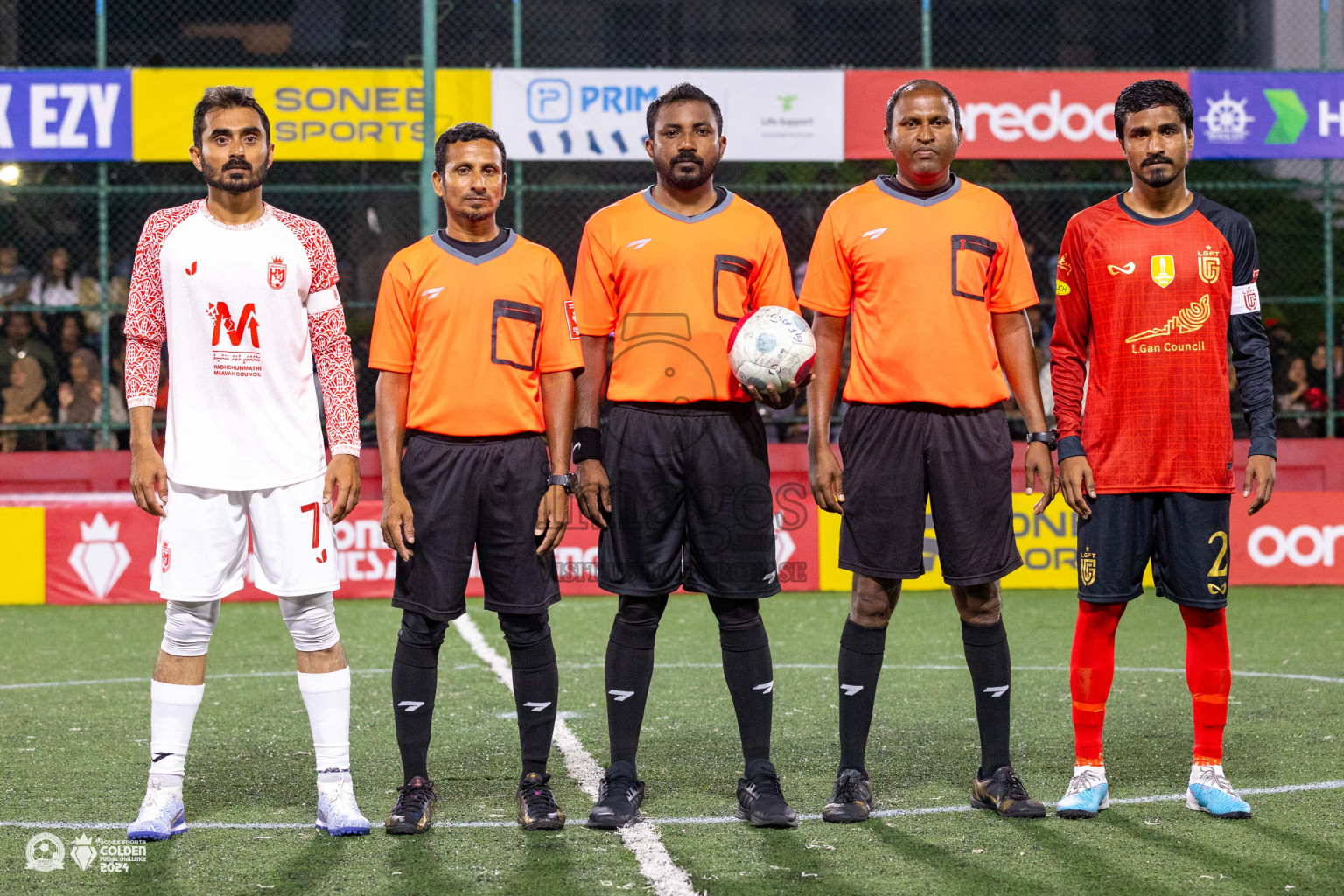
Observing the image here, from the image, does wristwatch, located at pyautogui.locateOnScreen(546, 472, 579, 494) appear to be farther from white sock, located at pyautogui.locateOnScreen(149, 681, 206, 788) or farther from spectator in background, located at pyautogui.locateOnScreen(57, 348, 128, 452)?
spectator in background, located at pyautogui.locateOnScreen(57, 348, 128, 452)

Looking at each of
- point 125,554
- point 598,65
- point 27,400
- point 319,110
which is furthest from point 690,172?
point 598,65

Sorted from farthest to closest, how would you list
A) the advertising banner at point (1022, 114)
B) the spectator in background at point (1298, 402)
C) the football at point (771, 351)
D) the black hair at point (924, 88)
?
the spectator in background at point (1298, 402) < the advertising banner at point (1022, 114) < the black hair at point (924, 88) < the football at point (771, 351)

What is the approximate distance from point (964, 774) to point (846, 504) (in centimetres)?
113

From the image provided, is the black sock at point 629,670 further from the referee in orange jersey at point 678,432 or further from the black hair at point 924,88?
the black hair at point 924,88

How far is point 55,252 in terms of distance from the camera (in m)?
13.1

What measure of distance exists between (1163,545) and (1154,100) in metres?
1.37

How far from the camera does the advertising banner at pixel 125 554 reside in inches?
400

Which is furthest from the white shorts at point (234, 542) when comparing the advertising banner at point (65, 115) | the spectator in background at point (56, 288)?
the spectator in background at point (56, 288)

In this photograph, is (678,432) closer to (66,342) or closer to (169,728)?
(169,728)

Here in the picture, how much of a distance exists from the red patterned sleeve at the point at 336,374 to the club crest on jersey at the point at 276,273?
167 millimetres

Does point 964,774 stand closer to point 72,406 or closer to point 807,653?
point 807,653

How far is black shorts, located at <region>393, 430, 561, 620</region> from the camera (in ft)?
14.4

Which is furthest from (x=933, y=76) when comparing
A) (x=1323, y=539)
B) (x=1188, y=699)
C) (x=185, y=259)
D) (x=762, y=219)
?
(x=185, y=259)

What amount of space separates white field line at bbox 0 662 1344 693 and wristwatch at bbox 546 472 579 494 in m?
2.53
